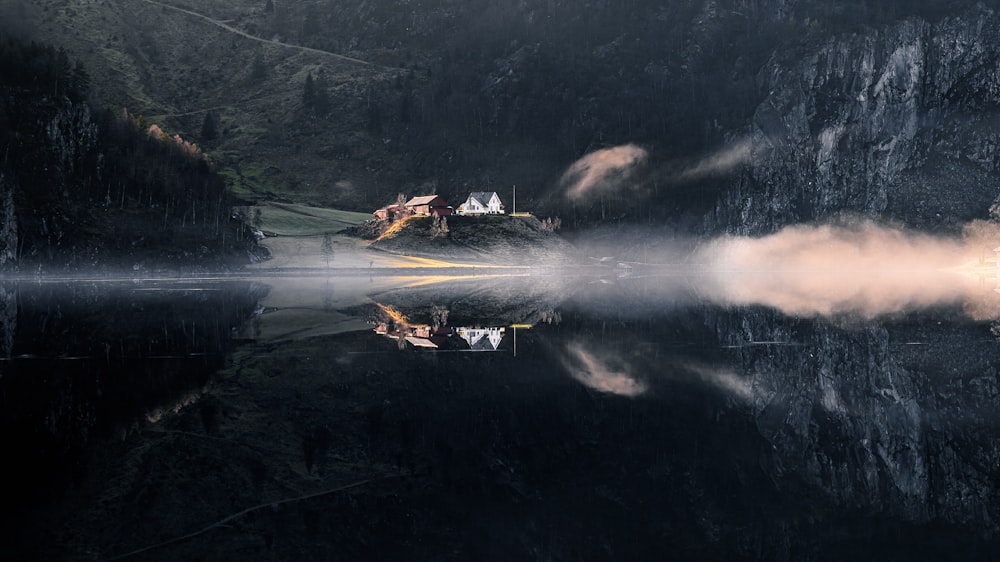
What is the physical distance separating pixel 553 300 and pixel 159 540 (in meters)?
57.2

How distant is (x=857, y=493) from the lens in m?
17.5

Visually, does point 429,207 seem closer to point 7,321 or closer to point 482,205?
point 482,205

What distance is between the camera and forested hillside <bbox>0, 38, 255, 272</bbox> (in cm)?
11069

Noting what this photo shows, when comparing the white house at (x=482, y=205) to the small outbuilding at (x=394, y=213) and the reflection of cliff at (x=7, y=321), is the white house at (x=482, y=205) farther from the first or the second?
the reflection of cliff at (x=7, y=321)

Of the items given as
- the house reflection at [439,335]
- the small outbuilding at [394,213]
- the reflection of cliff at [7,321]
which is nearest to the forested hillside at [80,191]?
the reflection of cliff at [7,321]

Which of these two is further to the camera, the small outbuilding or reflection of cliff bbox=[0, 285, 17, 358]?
the small outbuilding

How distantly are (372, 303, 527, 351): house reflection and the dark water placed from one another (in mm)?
643

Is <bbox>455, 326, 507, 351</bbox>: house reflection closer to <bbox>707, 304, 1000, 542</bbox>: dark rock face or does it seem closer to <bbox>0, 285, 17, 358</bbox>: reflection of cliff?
<bbox>707, 304, 1000, 542</bbox>: dark rock face

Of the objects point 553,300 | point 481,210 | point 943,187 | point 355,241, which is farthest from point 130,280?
point 943,187

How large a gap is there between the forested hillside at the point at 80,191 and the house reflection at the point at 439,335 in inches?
3149

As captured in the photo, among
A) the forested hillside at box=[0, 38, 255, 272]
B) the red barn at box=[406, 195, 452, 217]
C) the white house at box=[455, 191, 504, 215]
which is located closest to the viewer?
the forested hillside at box=[0, 38, 255, 272]

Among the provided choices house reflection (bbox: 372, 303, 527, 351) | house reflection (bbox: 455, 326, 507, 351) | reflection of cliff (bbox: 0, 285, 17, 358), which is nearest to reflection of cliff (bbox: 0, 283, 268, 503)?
reflection of cliff (bbox: 0, 285, 17, 358)

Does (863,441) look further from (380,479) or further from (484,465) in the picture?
(380,479)

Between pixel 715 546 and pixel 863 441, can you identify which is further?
pixel 863 441
